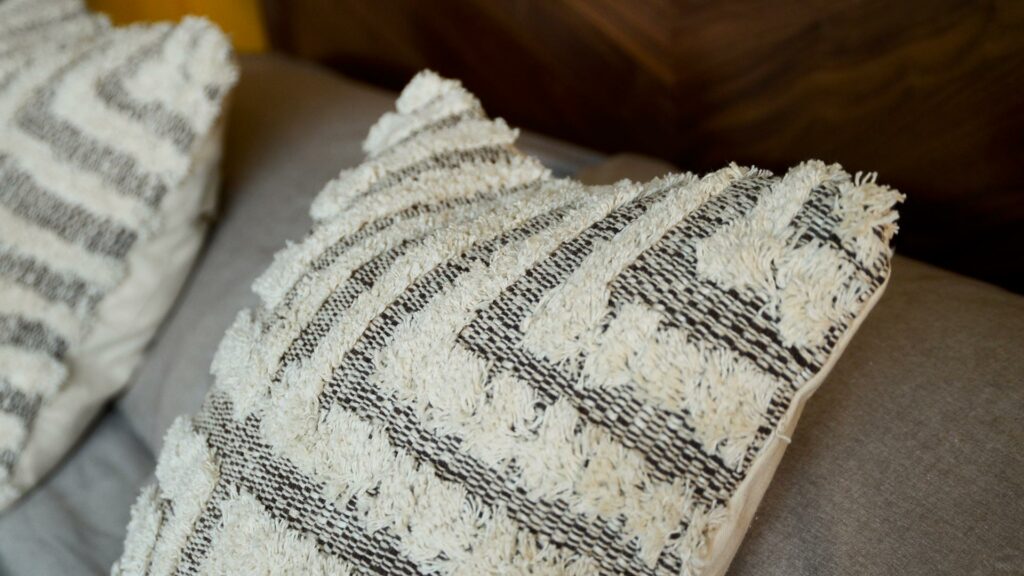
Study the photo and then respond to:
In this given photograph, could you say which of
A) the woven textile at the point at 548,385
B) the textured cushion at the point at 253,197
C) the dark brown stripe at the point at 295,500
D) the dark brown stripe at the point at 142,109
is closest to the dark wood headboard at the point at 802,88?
the textured cushion at the point at 253,197

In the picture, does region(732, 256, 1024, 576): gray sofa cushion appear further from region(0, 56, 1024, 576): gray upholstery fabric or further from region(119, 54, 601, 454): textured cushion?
region(119, 54, 601, 454): textured cushion

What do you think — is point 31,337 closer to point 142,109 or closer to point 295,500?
point 142,109

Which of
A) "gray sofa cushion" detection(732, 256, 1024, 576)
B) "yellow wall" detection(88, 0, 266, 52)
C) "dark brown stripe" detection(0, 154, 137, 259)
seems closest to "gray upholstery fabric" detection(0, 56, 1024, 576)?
"gray sofa cushion" detection(732, 256, 1024, 576)

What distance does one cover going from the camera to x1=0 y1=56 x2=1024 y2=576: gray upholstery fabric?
439 millimetres

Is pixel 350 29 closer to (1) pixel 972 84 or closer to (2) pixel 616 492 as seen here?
(1) pixel 972 84

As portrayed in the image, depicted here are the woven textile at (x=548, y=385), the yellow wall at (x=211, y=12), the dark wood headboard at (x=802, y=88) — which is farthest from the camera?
the yellow wall at (x=211, y=12)

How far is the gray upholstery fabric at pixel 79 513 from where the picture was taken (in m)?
0.68

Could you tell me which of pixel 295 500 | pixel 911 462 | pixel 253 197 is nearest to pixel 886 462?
pixel 911 462

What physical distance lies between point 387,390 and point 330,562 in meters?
0.10

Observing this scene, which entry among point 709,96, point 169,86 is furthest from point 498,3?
point 169,86

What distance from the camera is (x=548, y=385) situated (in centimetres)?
40

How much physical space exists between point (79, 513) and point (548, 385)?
54 cm

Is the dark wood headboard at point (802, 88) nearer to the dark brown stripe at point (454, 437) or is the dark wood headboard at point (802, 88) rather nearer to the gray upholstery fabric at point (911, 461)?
the gray upholstery fabric at point (911, 461)

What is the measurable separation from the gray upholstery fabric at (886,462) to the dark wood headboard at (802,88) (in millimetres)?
136
